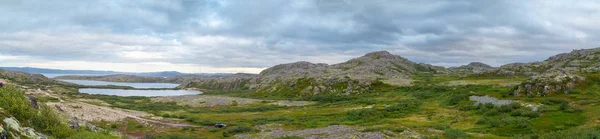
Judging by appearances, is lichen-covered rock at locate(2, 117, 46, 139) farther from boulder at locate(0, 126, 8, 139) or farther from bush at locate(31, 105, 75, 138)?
bush at locate(31, 105, 75, 138)

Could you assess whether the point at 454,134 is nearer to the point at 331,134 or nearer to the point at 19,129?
the point at 331,134

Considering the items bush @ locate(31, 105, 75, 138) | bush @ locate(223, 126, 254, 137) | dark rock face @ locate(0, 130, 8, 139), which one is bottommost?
bush @ locate(223, 126, 254, 137)

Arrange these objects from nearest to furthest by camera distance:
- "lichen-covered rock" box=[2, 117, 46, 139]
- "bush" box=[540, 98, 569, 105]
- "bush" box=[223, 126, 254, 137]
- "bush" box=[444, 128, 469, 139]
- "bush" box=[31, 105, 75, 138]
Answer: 1. "lichen-covered rock" box=[2, 117, 46, 139]
2. "bush" box=[31, 105, 75, 138]
3. "bush" box=[444, 128, 469, 139]
4. "bush" box=[223, 126, 254, 137]
5. "bush" box=[540, 98, 569, 105]

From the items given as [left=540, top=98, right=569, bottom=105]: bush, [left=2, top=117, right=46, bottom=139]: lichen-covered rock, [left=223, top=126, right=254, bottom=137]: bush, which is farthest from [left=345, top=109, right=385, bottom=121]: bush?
[left=2, top=117, right=46, bottom=139]: lichen-covered rock

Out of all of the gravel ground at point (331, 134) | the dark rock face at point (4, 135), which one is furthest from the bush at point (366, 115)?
the dark rock face at point (4, 135)

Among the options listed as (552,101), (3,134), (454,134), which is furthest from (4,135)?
(552,101)

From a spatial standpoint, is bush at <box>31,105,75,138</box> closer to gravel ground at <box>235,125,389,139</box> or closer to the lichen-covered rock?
the lichen-covered rock

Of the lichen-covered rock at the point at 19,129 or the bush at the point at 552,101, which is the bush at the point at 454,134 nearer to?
the bush at the point at 552,101

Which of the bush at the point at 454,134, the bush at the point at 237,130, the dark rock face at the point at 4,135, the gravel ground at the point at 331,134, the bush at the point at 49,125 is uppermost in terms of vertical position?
the dark rock face at the point at 4,135


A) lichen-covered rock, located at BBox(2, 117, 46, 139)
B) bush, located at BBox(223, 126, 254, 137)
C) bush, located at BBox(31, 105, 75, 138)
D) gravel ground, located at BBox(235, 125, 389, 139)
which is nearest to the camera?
lichen-covered rock, located at BBox(2, 117, 46, 139)

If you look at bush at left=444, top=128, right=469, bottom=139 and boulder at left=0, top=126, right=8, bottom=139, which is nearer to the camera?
boulder at left=0, top=126, right=8, bottom=139

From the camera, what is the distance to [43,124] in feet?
88.4

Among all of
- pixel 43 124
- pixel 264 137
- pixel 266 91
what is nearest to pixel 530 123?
pixel 264 137

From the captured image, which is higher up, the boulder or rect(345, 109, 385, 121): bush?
the boulder
